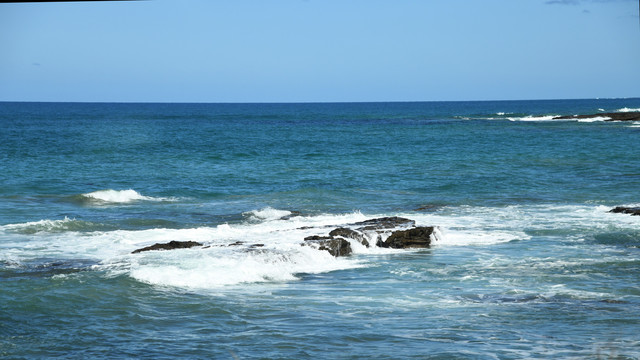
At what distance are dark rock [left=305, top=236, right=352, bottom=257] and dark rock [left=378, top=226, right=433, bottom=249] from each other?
1.10 meters

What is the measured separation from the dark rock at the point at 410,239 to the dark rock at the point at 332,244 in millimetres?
1096

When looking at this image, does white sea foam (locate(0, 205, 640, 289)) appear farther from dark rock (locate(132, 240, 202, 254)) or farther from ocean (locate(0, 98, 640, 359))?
dark rock (locate(132, 240, 202, 254))

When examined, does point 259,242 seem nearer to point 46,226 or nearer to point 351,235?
point 351,235

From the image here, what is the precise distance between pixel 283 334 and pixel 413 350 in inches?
74.3

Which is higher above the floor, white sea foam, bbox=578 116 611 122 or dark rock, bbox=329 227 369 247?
white sea foam, bbox=578 116 611 122

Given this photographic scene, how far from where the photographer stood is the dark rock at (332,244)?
16938 millimetres

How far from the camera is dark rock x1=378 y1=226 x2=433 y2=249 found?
18125 mm

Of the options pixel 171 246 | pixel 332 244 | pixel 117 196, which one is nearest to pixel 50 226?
pixel 171 246

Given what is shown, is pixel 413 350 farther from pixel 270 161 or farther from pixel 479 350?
pixel 270 161

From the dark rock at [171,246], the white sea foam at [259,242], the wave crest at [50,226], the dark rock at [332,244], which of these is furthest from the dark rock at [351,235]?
the wave crest at [50,226]

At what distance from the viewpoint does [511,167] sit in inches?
1529

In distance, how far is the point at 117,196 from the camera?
93.1 ft

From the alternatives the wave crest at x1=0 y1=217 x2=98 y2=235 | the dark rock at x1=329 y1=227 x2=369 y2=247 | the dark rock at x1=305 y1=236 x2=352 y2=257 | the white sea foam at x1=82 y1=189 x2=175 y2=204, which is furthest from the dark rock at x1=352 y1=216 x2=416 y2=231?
the white sea foam at x1=82 y1=189 x2=175 y2=204

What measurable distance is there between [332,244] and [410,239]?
7.38 feet
